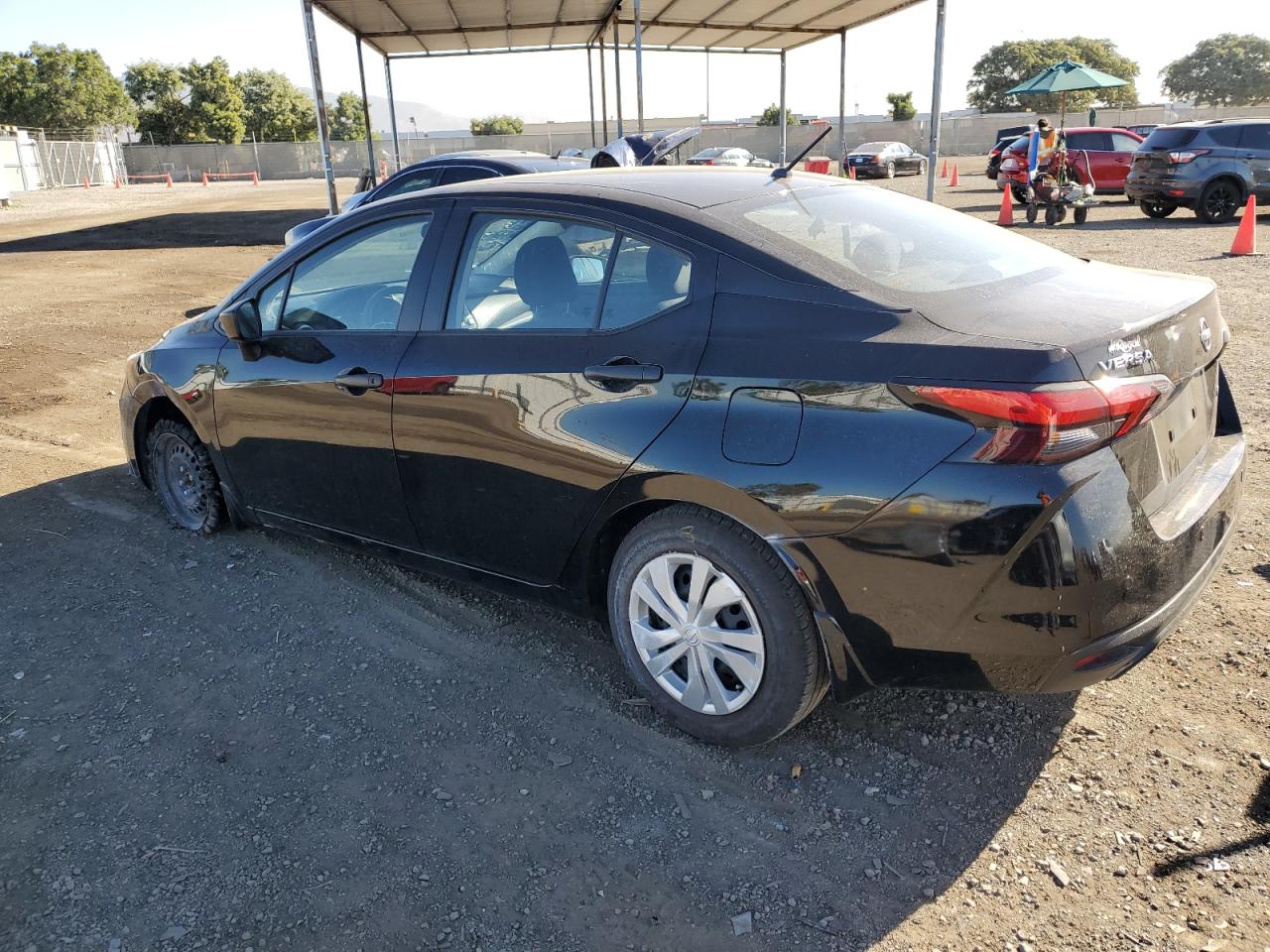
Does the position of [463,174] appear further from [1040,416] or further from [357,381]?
[1040,416]

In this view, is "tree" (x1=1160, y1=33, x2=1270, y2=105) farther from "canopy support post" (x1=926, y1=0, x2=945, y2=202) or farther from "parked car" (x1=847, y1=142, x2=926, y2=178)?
"canopy support post" (x1=926, y1=0, x2=945, y2=202)

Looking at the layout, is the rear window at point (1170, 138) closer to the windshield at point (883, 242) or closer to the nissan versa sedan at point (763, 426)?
the windshield at point (883, 242)

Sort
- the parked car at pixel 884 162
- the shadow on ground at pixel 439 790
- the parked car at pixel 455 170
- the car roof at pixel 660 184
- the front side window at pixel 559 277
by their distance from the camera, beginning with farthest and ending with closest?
the parked car at pixel 884 162 < the parked car at pixel 455 170 < the car roof at pixel 660 184 < the front side window at pixel 559 277 < the shadow on ground at pixel 439 790

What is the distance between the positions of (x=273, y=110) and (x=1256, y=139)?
3109 inches

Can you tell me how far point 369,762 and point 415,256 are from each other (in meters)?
1.80

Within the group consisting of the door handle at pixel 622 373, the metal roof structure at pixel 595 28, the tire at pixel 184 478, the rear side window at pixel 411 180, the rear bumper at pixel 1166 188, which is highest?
the metal roof structure at pixel 595 28

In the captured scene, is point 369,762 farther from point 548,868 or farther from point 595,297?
point 595,297

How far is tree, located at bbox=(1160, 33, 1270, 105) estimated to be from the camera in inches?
3489

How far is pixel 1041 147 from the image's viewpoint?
17656 mm

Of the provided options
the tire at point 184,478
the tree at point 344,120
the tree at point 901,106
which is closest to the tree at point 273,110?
the tree at point 344,120

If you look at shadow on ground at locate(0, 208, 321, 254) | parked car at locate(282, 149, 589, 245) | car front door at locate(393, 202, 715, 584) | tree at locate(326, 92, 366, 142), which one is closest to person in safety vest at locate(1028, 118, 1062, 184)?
parked car at locate(282, 149, 589, 245)

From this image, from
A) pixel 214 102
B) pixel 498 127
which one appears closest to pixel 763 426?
pixel 498 127

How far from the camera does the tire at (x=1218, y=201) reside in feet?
54.9

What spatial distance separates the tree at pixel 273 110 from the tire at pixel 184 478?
80.4 metres
